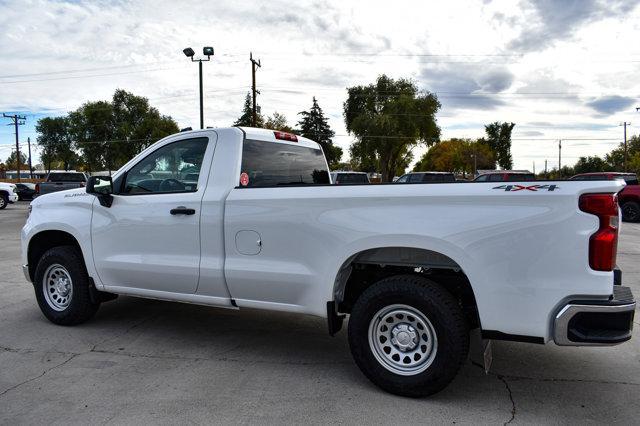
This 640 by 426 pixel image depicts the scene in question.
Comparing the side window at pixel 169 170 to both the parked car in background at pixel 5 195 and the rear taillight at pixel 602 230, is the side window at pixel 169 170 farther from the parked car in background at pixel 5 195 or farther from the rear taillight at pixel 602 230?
the parked car in background at pixel 5 195

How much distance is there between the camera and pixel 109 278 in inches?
192

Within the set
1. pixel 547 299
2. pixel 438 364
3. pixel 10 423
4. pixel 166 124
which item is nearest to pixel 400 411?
pixel 438 364

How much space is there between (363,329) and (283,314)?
2.35 m

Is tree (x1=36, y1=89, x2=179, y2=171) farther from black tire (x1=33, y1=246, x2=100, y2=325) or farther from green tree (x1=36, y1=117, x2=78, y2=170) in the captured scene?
black tire (x1=33, y1=246, x2=100, y2=325)

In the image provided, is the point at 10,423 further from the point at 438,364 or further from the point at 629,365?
the point at 629,365

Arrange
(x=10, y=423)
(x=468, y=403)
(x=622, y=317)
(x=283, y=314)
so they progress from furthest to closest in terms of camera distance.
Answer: (x=283, y=314) → (x=468, y=403) → (x=10, y=423) → (x=622, y=317)

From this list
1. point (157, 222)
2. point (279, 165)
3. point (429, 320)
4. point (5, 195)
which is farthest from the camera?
point (5, 195)

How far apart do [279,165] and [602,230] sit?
9.23ft

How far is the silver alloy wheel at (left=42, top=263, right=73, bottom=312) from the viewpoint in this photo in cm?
527

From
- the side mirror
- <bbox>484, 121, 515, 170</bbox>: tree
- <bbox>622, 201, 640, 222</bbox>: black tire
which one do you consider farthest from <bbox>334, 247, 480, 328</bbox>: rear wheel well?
<bbox>484, 121, 515, 170</bbox>: tree

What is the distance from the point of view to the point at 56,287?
5.32 metres

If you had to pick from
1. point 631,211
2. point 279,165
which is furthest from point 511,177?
point 631,211

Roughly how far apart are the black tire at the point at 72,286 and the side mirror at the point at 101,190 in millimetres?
793

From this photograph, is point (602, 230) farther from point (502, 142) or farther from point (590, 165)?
point (502, 142)
